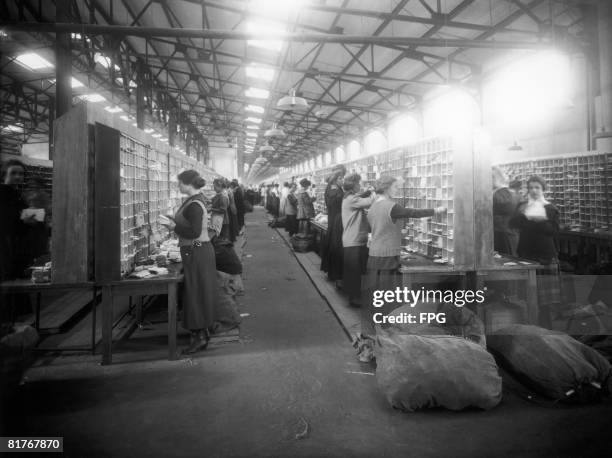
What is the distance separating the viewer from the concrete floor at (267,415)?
264cm

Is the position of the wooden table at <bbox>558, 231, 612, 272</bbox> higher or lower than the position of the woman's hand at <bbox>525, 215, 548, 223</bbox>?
lower

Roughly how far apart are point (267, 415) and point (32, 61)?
44.6 feet

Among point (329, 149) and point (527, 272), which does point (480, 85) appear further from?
point (329, 149)

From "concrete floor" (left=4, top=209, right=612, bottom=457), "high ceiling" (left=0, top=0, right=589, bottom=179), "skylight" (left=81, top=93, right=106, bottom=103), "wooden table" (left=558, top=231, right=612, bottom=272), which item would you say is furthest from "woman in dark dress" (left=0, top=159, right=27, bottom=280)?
"skylight" (left=81, top=93, right=106, bottom=103)

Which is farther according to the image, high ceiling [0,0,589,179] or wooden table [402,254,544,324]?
high ceiling [0,0,589,179]

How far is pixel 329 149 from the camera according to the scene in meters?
26.8

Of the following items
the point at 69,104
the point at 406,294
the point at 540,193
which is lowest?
the point at 406,294

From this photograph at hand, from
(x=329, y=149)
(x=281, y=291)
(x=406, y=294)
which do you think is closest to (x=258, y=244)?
(x=281, y=291)

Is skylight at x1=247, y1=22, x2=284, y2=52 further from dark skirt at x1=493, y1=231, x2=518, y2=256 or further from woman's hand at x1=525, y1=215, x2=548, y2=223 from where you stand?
woman's hand at x1=525, y1=215, x2=548, y2=223

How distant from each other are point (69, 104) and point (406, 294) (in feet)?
24.2

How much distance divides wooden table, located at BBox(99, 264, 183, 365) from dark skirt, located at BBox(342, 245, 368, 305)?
219cm

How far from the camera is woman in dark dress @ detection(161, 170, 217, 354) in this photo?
4138mm

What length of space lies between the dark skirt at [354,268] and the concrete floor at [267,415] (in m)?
1.35

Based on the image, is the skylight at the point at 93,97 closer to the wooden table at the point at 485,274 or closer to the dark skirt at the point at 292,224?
the dark skirt at the point at 292,224
